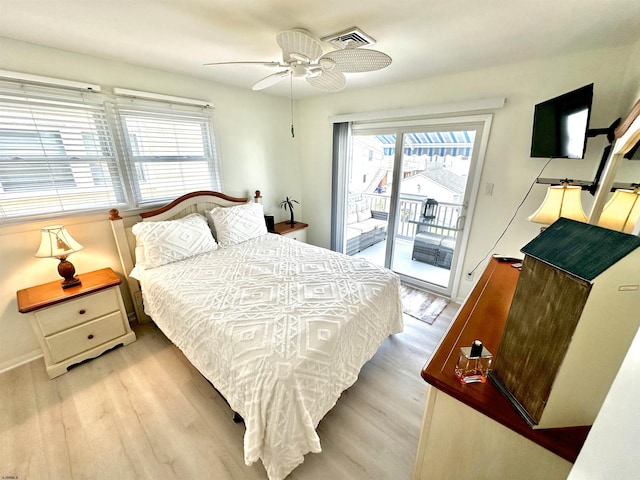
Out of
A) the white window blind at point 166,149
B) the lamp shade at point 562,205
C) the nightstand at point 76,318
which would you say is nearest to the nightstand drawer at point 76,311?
the nightstand at point 76,318

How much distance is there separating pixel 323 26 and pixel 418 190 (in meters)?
1.95

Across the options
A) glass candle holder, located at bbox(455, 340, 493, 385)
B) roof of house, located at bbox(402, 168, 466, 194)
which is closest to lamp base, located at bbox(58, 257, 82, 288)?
glass candle holder, located at bbox(455, 340, 493, 385)

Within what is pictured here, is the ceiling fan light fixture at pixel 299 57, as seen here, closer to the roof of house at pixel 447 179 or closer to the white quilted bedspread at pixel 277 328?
the white quilted bedspread at pixel 277 328

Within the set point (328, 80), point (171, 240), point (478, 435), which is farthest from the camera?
point (171, 240)

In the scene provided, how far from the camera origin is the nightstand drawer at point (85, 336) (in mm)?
1806

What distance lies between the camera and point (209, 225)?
274 centimetres

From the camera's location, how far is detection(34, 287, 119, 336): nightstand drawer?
5.74 ft

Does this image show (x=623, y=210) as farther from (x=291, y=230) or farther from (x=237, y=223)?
(x=291, y=230)

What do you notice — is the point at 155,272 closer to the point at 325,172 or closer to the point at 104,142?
the point at 104,142

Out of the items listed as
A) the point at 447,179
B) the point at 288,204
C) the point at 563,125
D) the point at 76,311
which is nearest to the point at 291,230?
the point at 288,204

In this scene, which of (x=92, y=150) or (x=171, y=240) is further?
(x=171, y=240)

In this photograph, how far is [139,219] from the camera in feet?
7.83

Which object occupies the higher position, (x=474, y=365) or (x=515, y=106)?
(x=515, y=106)

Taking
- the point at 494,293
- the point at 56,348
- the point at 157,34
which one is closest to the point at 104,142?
the point at 157,34
